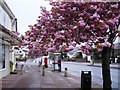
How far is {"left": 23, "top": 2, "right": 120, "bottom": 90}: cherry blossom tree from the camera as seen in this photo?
11.7 meters

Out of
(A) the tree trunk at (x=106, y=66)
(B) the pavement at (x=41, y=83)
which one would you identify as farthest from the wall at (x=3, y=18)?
(A) the tree trunk at (x=106, y=66)

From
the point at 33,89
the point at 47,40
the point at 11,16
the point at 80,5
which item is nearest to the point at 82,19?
the point at 80,5

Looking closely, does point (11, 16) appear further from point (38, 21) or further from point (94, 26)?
point (94, 26)

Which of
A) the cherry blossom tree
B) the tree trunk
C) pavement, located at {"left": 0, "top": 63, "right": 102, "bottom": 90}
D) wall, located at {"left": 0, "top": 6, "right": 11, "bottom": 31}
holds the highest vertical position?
wall, located at {"left": 0, "top": 6, "right": 11, "bottom": 31}

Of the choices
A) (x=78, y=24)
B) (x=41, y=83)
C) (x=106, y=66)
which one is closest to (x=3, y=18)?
(x=41, y=83)

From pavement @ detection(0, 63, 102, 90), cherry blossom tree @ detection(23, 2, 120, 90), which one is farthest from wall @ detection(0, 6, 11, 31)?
cherry blossom tree @ detection(23, 2, 120, 90)

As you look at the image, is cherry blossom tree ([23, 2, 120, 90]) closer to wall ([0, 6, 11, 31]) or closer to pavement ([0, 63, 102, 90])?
pavement ([0, 63, 102, 90])

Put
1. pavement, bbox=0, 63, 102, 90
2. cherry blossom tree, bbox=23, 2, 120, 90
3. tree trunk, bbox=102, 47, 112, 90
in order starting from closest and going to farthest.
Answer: cherry blossom tree, bbox=23, 2, 120, 90
tree trunk, bbox=102, 47, 112, 90
pavement, bbox=0, 63, 102, 90

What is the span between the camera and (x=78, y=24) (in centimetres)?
1172

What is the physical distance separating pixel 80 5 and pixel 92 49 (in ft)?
5.15

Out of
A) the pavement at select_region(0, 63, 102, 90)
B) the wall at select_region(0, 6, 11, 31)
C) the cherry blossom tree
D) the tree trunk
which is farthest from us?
the wall at select_region(0, 6, 11, 31)

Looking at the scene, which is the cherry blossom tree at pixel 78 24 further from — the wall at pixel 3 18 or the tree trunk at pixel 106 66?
the wall at pixel 3 18

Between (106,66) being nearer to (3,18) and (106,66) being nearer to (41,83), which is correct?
(41,83)

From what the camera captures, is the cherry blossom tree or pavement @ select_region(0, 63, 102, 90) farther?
pavement @ select_region(0, 63, 102, 90)
